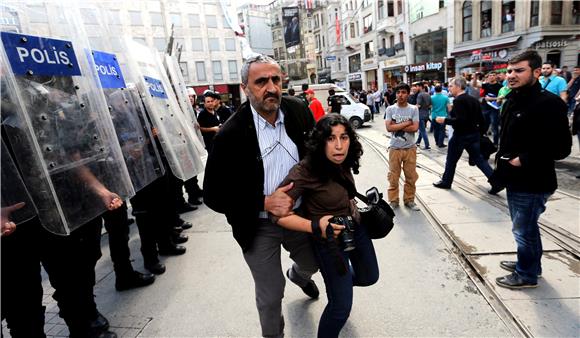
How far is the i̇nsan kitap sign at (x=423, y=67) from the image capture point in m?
27.8

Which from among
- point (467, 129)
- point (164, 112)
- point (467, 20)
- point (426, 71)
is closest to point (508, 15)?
point (467, 20)

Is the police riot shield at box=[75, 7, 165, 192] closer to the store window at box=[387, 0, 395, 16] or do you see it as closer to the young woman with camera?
the young woman with camera

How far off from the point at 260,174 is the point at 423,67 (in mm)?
30536

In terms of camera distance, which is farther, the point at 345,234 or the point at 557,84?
the point at 557,84

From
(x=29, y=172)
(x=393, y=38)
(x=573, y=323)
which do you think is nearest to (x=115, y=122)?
(x=29, y=172)

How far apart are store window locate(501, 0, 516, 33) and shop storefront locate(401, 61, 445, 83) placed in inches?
210

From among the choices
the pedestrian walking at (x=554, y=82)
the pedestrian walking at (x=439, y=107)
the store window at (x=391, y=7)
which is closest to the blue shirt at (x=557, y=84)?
the pedestrian walking at (x=554, y=82)

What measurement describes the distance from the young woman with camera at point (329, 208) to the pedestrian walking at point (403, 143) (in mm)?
2943

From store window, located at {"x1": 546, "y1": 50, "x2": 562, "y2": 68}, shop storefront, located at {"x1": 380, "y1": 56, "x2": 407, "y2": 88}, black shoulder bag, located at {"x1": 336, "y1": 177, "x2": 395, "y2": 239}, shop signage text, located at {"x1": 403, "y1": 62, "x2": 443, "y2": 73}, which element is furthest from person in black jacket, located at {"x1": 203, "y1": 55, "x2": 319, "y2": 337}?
shop storefront, located at {"x1": 380, "y1": 56, "x2": 407, "y2": 88}

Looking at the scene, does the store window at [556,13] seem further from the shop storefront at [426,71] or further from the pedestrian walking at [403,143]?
the pedestrian walking at [403,143]

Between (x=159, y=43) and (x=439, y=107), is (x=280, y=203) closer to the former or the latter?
(x=439, y=107)

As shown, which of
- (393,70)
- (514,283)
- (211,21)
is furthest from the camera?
(211,21)

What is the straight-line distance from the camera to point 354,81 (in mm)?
44406

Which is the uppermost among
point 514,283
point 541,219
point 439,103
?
point 439,103
